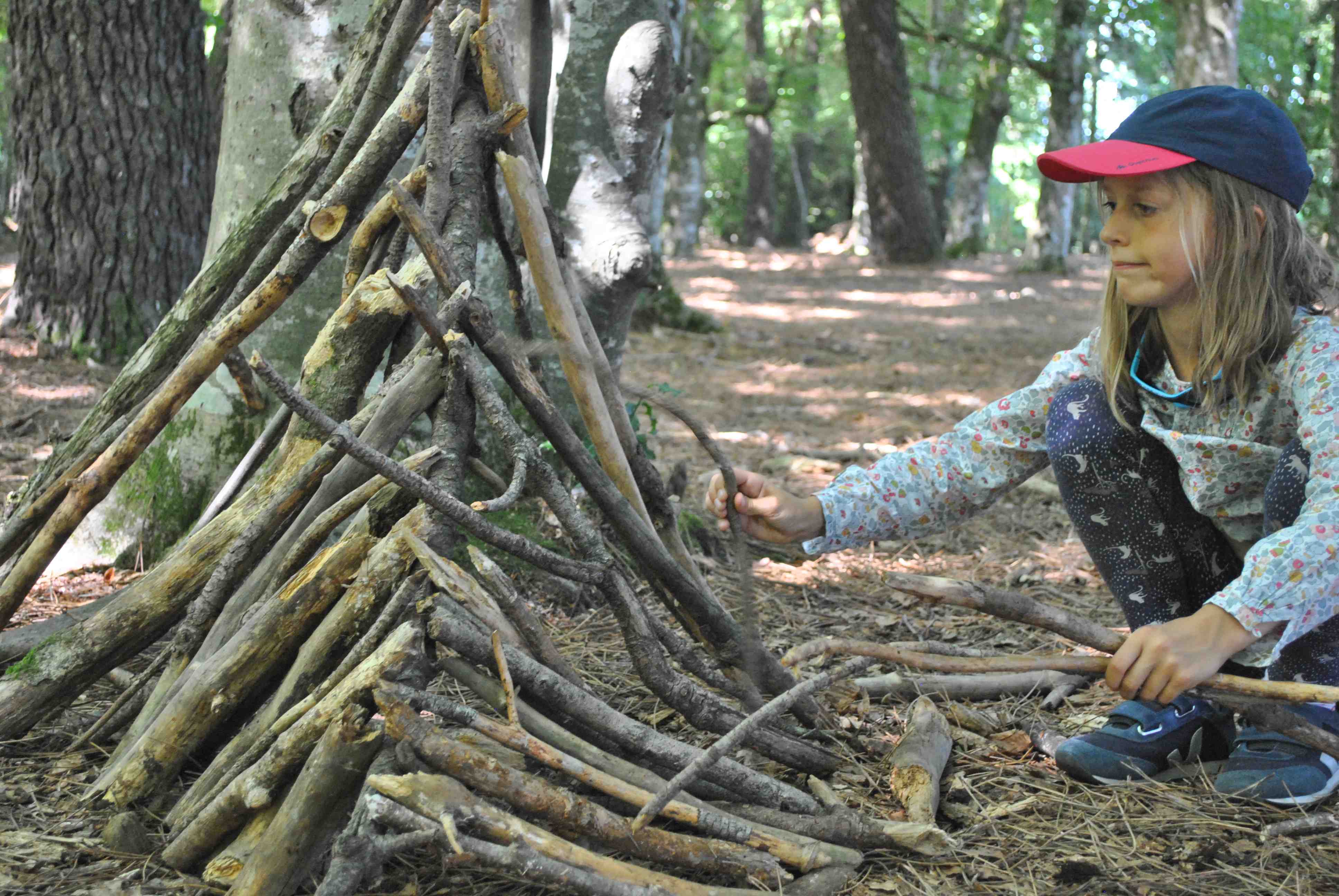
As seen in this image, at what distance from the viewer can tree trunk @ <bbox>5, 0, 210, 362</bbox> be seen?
4.82 meters

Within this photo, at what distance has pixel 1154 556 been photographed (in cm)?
224

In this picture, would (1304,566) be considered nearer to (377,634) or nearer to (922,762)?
(922,762)

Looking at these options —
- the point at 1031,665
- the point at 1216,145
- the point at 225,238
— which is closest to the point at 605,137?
the point at 225,238

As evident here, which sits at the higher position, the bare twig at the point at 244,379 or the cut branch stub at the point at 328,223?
the cut branch stub at the point at 328,223

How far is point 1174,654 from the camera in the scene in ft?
5.56

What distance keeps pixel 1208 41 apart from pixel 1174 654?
8552mm

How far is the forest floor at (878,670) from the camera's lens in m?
→ 1.72

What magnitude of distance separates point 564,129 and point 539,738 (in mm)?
2111

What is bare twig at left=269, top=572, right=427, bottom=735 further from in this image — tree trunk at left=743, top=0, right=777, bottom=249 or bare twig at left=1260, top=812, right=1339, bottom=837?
tree trunk at left=743, top=0, right=777, bottom=249

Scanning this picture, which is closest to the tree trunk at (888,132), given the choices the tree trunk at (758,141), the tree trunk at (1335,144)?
the tree trunk at (758,141)

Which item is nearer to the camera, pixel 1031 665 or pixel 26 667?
pixel 1031 665

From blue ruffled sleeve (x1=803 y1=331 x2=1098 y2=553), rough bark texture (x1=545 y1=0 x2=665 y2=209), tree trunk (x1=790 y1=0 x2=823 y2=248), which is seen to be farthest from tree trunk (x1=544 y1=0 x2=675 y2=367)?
tree trunk (x1=790 y1=0 x2=823 y2=248)

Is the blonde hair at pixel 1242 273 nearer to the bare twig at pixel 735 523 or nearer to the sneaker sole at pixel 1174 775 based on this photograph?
the sneaker sole at pixel 1174 775

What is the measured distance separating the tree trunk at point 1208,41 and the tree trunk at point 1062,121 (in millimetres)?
4444
